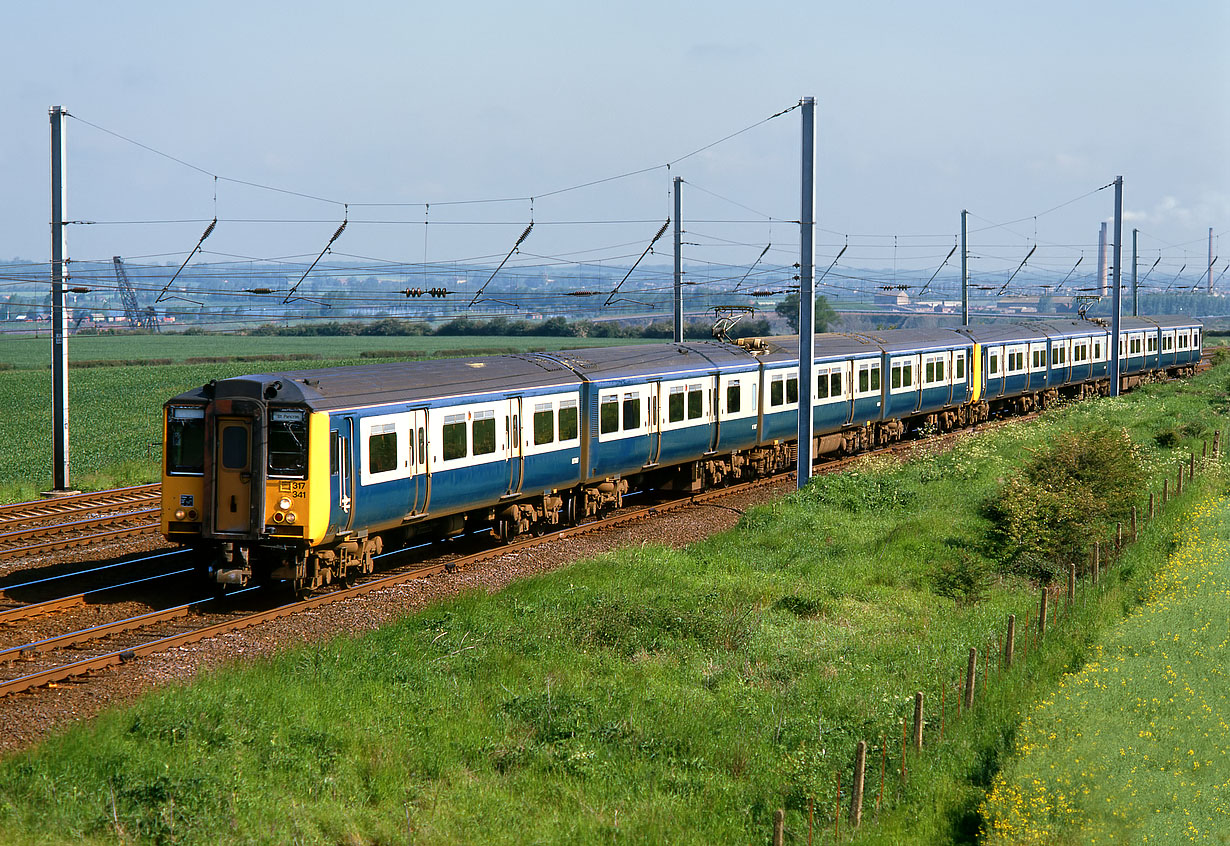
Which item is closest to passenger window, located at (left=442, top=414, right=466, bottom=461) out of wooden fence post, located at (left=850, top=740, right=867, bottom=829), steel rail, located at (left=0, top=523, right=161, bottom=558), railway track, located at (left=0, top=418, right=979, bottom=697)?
railway track, located at (left=0, top=418, right=979, bottom=697)

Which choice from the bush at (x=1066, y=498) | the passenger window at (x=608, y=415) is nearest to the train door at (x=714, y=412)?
the passenger window at (x=608, y=415)

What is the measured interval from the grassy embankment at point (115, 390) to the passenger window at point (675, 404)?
10675mm

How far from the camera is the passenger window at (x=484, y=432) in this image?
20.4 meters

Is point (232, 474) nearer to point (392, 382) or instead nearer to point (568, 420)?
point (392, 382)

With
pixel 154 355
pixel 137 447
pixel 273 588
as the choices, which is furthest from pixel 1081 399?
pixel 154 355

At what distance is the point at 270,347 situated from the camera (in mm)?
110250

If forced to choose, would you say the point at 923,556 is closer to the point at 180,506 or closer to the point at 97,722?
the point at 180,506

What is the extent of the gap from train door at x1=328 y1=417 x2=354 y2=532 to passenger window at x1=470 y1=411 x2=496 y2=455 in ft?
10.3

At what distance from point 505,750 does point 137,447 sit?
31751mm

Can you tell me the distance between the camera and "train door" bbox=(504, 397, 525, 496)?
21328 millimetres

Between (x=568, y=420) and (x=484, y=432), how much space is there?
2.81 meters

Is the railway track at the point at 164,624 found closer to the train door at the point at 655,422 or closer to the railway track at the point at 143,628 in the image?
the railway track at the point at 143,628

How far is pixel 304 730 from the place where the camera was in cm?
1161

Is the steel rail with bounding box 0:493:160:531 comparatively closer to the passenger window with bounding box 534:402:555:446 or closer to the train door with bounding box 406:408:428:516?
the train door with bounding box 406:408:428:516
